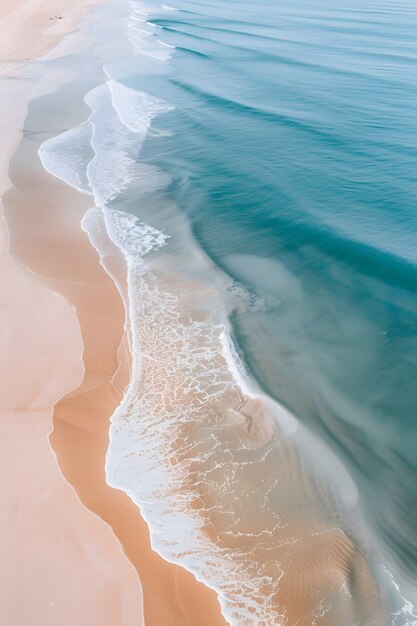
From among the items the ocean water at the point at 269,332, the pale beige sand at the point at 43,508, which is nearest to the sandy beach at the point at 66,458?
the pale beige sand at the point at 43,508

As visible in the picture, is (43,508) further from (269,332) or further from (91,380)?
(269,332)

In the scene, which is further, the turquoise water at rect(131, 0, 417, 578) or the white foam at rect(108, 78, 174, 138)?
the white foam at rect(108, 78, 174, 138)

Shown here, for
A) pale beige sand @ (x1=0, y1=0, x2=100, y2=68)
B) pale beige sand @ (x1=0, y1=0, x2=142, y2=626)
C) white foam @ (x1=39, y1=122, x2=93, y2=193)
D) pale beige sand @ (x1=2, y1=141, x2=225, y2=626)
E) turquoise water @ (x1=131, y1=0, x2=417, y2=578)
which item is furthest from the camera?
pale beige sand @ (x1=0, y1=0, x2=100, y2=68)

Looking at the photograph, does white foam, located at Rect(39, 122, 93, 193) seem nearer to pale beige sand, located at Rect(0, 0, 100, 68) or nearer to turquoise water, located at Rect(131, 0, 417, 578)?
turquoise water, located at Rect(131, 0, 417, 578)

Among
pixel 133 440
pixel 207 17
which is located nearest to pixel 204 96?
pixel 133 440

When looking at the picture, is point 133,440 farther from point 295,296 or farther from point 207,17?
point 207,17

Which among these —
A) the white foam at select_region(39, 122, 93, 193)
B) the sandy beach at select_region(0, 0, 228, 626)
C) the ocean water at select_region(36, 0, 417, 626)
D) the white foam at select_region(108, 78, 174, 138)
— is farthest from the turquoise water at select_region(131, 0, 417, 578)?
the sandy beach at select_region(0, 0, 228, 626)

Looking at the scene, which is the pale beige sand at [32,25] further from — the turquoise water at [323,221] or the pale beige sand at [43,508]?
the pale beige sand at [43,508]
